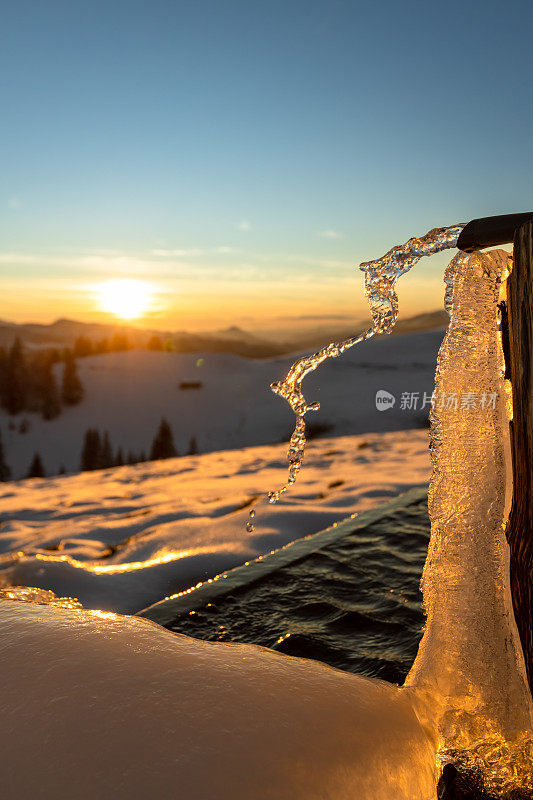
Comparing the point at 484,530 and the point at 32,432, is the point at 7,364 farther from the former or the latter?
the point at 484,530

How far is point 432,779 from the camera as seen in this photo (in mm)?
1260

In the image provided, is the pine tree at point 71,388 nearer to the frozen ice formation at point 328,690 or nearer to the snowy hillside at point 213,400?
the snowy hillside at point 213,400

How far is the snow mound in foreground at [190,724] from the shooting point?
1.04m

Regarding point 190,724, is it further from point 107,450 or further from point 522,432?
point 107,450

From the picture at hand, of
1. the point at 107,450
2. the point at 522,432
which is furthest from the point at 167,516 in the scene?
the point at 107,450

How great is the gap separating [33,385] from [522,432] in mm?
53835

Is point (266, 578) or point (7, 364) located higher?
point (7, 364)

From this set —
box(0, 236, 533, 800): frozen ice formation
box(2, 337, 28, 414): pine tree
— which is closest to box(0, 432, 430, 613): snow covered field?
box(0, 236, 533, 800): frozen ice formation

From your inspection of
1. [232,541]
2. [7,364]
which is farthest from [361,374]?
[232,541]

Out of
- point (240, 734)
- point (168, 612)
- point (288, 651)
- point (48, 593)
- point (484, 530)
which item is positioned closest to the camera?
point (240, 734)

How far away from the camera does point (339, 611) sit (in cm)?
236

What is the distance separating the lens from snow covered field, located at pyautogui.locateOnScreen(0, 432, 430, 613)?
2762 millimetres

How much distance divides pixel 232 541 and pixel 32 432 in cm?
4782

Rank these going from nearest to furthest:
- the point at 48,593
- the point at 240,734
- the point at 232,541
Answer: the point at 240,734 → the point at 48,593 → the point at 232,541
